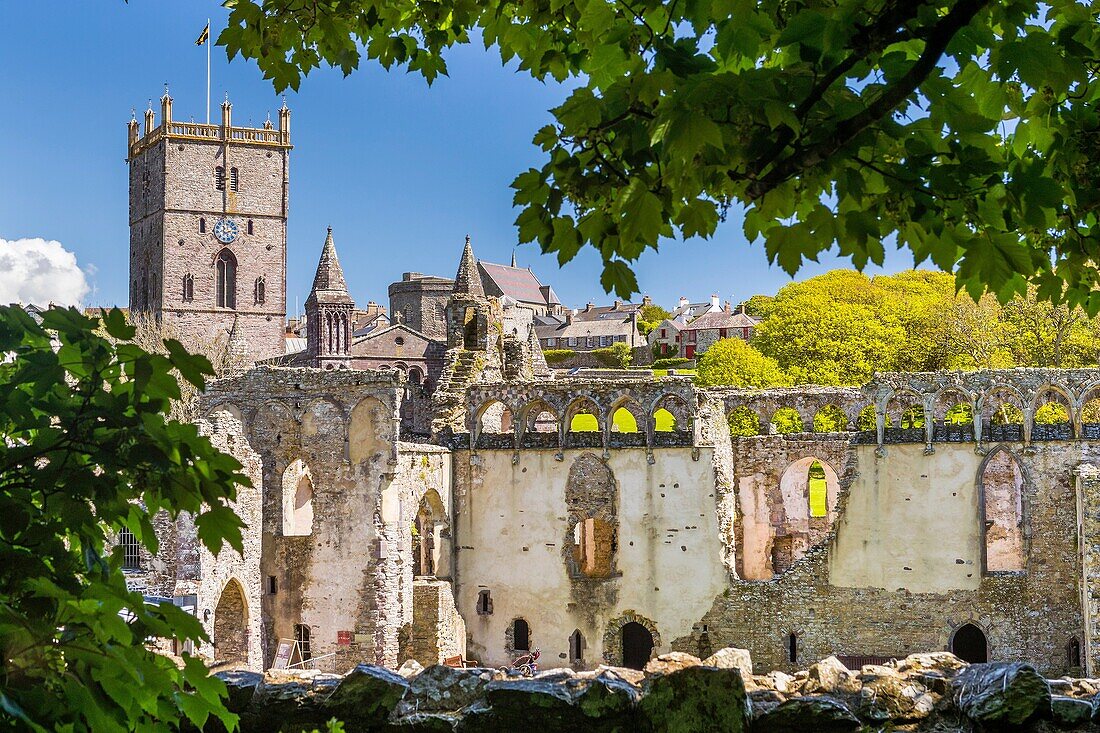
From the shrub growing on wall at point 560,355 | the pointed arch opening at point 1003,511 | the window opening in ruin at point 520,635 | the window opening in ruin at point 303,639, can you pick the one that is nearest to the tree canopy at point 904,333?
the pointed arch opening at point 1003,511

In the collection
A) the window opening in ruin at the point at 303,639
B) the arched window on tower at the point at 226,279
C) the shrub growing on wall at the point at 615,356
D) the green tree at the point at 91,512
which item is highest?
the arched window on tower at the point at 226,279

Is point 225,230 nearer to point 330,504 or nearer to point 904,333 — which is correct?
point 904,333

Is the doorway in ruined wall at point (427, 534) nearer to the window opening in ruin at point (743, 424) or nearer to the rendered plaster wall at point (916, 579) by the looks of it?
the rendered plaster wall at point (916, 579)

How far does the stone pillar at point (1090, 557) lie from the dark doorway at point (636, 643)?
10.4 m

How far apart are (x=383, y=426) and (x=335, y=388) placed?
161 cm

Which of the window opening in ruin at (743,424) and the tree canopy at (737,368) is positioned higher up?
the tree canopy at (737,368)

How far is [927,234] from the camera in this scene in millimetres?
4273

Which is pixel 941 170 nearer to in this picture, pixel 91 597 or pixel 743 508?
pixel 91 597

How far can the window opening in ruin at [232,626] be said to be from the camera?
81.5 ft

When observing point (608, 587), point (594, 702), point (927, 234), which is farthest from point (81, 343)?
point (608, 587)

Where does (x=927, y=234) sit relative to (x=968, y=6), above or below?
below

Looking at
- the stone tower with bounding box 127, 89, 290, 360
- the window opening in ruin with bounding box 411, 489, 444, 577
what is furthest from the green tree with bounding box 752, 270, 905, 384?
the stone tower with bounding box 127, 89, 290, 360

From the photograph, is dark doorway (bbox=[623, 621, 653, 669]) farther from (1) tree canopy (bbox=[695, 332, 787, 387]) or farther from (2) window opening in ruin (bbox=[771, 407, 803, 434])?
(1) tree canopy (bbox=[695, 332, 787, 387])

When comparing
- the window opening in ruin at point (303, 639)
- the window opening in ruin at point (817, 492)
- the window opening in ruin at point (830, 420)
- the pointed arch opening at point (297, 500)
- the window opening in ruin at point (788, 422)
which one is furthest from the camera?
the window opening in ruin at point (788, 422)
